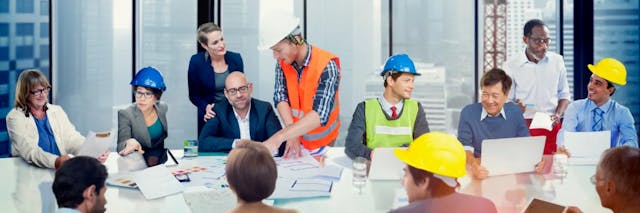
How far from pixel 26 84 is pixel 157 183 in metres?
1.34

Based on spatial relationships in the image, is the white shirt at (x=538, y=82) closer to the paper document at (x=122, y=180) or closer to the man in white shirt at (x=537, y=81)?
the man in white shirt at (x=537, y=81)

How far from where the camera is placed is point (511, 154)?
3586mm

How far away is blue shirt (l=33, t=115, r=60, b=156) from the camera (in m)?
4.23

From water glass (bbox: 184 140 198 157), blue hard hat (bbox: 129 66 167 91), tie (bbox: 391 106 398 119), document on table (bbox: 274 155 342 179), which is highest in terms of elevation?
blue hard hat (bbox: 129 66 167 91)

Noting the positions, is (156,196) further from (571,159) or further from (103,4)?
(103,4)

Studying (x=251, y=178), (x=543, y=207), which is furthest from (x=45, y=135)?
(x=543, y=207)

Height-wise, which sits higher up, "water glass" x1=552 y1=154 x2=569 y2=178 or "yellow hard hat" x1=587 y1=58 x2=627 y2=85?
"yellow hard hat" x1=587 y1=58 x2=627 y2=85

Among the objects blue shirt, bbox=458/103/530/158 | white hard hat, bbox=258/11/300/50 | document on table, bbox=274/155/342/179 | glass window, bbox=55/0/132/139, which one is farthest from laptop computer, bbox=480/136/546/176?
glass window, bbox=55/0/132/139

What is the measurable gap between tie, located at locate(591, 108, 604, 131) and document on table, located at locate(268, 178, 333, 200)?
1.89 metres

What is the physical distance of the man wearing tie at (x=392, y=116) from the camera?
13.2ft

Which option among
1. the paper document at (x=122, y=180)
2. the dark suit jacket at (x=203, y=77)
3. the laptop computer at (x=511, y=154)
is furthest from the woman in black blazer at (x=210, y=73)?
the laptop computer at (x=511, y=154)

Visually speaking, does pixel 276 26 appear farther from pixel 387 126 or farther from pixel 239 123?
pixel 387 126

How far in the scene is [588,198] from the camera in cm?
313

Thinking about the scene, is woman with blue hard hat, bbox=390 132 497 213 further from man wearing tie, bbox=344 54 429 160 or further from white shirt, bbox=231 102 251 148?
white shirt, bbox=231 102 251 148
